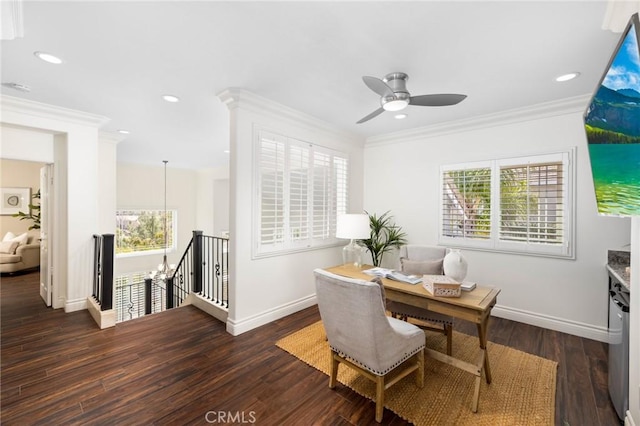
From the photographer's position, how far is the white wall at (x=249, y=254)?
9.84 ft

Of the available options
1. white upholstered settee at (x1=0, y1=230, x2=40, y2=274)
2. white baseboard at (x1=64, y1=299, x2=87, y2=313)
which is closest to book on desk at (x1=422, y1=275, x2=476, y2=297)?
white baseboard at (x1=64, y1=299, x2=87, y2=313)

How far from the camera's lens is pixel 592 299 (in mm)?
2934

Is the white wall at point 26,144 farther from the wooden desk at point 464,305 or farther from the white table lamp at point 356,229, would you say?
the wooden desk at point 464,305

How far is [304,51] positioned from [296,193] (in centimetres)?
184

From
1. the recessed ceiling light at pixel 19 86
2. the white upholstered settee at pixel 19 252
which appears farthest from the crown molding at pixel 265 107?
the white upholstered settee at pixel 19 252

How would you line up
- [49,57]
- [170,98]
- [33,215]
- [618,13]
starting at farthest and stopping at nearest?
[33,215] < [170,98] < [49,57] < [618,13]

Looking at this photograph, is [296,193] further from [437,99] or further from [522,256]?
[522,256]

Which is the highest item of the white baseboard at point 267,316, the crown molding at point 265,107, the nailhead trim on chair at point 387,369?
the crown molding at point 265,107

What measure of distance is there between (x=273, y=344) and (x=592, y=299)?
11.3 ft

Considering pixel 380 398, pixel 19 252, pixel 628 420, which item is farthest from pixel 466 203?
pixel 19 252

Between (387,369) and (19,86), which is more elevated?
(19,86)

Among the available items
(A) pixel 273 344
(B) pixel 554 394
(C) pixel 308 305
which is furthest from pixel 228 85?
(B) pixel 554 394

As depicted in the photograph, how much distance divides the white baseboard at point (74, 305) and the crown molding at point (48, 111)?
91.4 inches

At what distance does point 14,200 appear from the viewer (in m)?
6.38
